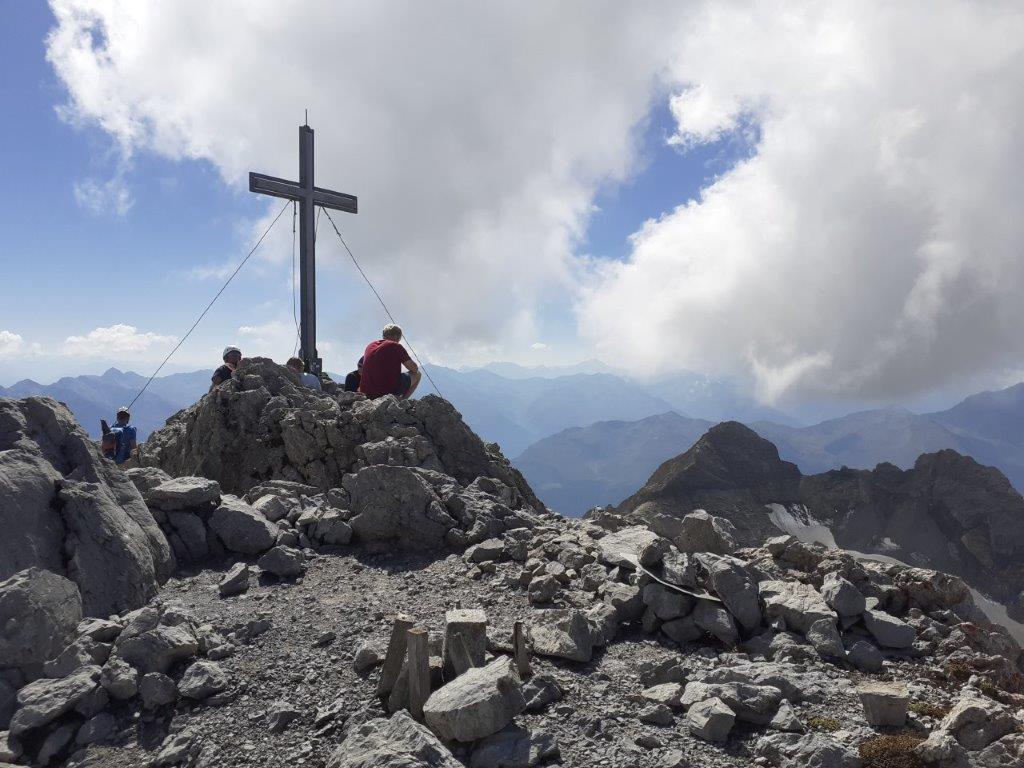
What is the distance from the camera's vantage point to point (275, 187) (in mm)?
23609

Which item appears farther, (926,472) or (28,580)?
(926,472)

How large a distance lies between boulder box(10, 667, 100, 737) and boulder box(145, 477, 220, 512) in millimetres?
5000

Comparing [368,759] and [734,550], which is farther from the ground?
[734,550]

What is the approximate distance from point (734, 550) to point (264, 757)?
342 inches

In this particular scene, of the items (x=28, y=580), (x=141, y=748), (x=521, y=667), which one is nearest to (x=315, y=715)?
(x=141, y=748)

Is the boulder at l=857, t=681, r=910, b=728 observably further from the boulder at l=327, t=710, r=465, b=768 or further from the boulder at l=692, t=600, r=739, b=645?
the boulder at l=327, t=710, r=465, b=768

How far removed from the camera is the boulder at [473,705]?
18.9ft

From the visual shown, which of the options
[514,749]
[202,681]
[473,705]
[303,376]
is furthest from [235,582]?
[303,376]

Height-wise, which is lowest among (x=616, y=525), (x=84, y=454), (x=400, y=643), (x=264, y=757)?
(x=264, y=757)

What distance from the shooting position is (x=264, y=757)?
5949 millimetres

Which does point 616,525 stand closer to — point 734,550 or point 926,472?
point 734,550

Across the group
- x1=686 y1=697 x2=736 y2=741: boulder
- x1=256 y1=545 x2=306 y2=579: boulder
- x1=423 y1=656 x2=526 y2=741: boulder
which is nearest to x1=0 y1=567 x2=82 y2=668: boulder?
x1=256 y1=545 x2=306 y2=579: boulder

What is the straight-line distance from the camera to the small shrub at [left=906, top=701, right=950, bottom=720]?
21.5 ft

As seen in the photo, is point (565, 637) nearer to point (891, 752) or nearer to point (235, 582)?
point (891, 752)
